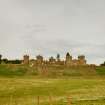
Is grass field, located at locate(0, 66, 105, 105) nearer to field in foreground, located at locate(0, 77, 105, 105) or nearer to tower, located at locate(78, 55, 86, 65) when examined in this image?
field in foreground, located at locate(0, 77, 105, 105)

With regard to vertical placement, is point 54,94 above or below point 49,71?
below

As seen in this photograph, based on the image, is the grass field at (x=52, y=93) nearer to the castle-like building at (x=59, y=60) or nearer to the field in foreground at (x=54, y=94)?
the field in foreground at (x=54, y=94)

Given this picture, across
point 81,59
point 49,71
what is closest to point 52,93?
point 49,71

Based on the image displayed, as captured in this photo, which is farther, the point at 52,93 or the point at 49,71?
the point at 49,71

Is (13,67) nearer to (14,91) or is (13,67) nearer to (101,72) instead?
(101,72)

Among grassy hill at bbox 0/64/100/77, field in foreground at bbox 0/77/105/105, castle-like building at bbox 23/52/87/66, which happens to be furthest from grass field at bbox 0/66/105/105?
castle-like building at bbox 23/52/87/66

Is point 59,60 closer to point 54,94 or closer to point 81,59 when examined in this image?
point 81,59

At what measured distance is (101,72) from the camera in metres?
122

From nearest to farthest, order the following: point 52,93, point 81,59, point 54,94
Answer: point 54,94 < point 52,93 < point 81,59

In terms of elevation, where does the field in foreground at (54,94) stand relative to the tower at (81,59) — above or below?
below

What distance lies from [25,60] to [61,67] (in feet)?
100.0

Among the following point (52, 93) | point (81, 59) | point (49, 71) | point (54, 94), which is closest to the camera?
point (54, 94)

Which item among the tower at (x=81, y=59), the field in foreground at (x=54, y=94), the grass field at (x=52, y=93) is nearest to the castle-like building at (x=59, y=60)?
the tower at (x=81, y=59)

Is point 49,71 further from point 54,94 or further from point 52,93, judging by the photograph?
point 54,94
